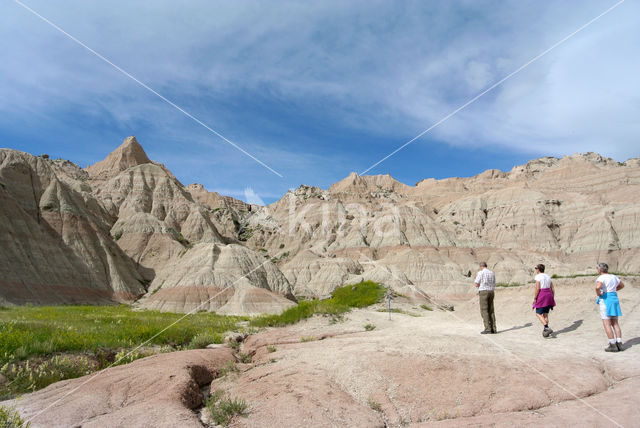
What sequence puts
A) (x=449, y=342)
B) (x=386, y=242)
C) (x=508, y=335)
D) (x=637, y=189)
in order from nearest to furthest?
(x=449, y=342) → (x=508, y=335) → (x=386, y=242) → (x=637, y=189)

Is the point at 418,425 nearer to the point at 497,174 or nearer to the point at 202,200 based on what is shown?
the point at 202,200

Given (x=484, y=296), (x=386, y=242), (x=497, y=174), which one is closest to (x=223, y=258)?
(x=386, y=242)

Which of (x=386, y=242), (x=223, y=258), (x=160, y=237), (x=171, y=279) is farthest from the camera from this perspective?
(x=386, y=242)

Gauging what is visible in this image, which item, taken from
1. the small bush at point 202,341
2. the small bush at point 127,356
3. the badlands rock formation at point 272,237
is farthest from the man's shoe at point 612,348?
the badlands rock formation at point 272,237

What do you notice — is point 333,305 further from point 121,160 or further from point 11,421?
point 121,160

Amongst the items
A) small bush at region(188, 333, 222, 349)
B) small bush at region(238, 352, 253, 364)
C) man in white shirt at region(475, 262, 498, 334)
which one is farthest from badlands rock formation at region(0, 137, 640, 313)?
small bush at region(238, 352, 253, 364)

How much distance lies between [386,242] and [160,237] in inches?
1774

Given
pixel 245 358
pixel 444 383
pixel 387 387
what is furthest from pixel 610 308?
pixel 245 358

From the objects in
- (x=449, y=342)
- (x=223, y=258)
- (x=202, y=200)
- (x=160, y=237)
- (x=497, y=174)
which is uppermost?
(x=497, y=174)

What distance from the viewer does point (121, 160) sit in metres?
121

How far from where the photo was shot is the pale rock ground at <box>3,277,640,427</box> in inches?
203

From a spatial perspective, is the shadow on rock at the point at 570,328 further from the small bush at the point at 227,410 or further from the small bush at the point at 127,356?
the small bush at the point at 127,356

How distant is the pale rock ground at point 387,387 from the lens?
5145 millimetres

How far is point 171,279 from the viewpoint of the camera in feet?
170
